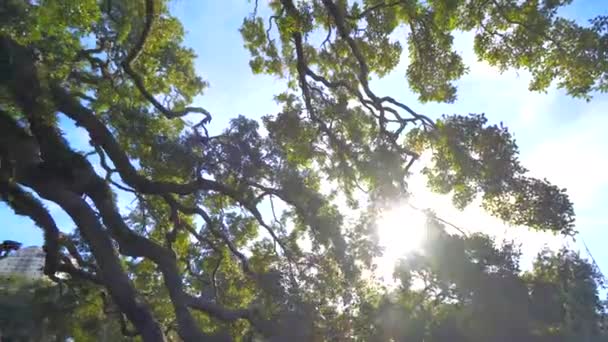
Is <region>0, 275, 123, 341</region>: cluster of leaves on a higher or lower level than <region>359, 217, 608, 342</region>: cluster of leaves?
lower

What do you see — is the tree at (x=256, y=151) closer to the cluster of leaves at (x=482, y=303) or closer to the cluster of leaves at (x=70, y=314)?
the cluster of leaves at (x=70, y=314)

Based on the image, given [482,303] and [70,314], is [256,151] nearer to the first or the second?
[70,314]

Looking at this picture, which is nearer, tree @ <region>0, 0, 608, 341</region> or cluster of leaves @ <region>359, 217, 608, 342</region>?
tree @ <region>0, 0, 608, 341</region>

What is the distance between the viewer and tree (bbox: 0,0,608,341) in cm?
766

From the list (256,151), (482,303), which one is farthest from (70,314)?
(482,303)

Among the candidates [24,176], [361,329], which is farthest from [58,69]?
[361,329]

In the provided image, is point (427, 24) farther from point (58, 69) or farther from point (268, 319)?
point (58, 69)

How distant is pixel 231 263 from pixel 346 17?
668cm

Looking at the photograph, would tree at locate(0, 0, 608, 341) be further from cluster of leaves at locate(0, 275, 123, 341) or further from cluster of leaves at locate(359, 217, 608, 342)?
cluster of leaves at locate(359, 217, 608, 342)

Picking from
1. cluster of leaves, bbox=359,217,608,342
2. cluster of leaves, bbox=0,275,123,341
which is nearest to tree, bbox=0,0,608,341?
cluster of leaves, bbox=0,275,123,341

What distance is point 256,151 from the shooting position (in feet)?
34.8

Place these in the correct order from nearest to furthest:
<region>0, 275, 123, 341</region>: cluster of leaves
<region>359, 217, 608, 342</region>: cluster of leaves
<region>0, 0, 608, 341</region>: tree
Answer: <region>0, 0, 608, 341</region>: tree, <region>0, 275, 123, 341</region>: cluster of leaves, <region>359, 217, 608, 342</region>: cluster of leaves

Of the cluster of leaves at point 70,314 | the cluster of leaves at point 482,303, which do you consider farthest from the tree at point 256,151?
the cluster of leaves at point 482,303

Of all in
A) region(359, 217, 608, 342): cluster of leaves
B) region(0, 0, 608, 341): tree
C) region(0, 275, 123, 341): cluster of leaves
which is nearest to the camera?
region(0, 0, 608, 341): tree
